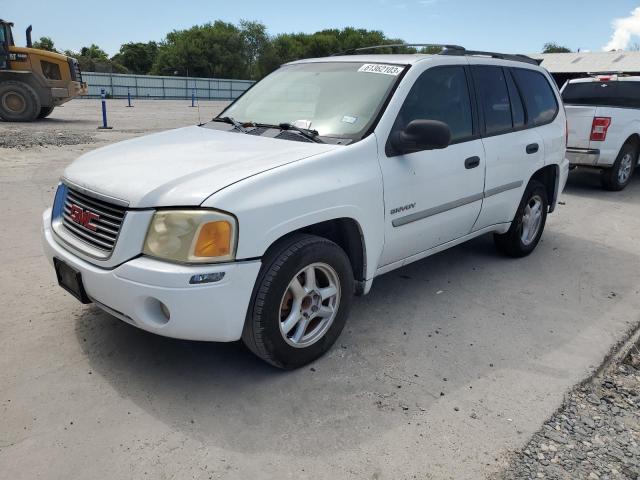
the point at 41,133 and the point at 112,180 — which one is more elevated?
the point at 112,180

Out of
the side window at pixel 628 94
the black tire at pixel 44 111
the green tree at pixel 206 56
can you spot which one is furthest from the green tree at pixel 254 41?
the side window at pixel 628 94

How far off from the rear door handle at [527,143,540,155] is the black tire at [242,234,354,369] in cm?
250

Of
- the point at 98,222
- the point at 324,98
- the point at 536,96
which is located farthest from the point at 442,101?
the point at 98,222

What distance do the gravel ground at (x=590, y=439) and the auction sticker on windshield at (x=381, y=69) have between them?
232 cm

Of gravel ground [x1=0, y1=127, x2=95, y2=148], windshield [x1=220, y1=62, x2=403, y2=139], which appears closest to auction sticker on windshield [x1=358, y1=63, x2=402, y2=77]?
windshield [x1=220, y1=62, x2=403, y2=139]

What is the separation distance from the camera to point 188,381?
302 centimetres

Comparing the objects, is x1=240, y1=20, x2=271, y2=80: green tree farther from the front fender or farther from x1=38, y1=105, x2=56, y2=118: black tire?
the front fender

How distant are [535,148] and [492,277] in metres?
1.24

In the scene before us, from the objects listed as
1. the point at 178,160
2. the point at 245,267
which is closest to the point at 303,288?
the point at 245,267

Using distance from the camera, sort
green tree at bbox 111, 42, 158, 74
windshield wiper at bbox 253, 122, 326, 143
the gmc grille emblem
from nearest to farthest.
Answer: the gmc grille emblem → windshield wiper at bbox 253, 122, 326, 143 → green tree at bbox 111, 42, 158, 74

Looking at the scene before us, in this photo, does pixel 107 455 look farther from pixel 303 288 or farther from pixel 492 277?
pixel 492 277

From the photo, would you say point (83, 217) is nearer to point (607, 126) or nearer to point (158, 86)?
point (607, 126)

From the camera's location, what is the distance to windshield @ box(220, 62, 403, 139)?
3477mm

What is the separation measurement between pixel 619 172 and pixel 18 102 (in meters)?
16.3
